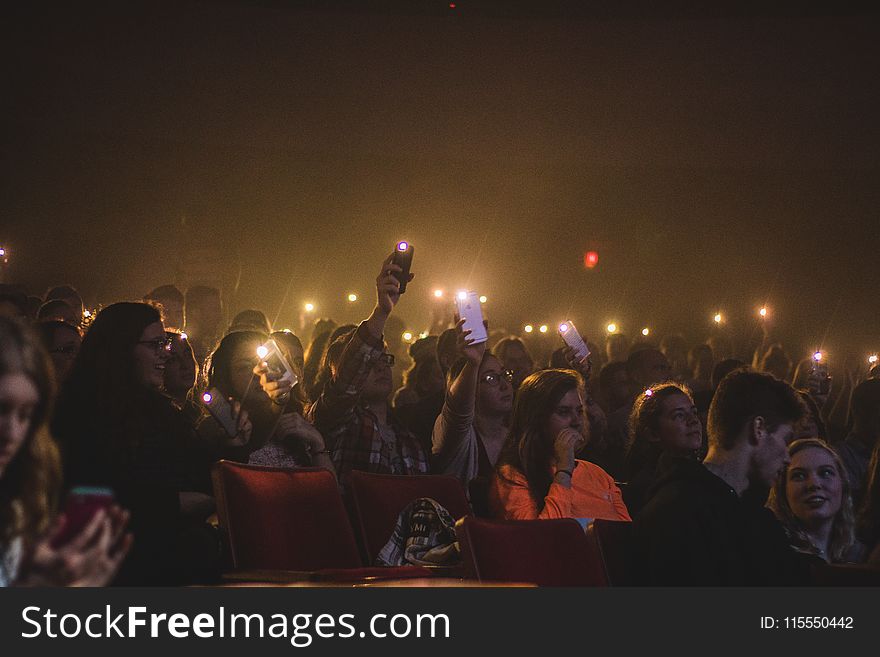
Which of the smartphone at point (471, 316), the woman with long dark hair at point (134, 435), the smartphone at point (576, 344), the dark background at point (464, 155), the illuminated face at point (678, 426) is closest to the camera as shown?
the woman with long dark hair at point (134, 435)

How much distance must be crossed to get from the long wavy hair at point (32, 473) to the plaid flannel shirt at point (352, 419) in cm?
296

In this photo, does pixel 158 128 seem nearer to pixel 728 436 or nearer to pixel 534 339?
pixel 534 339

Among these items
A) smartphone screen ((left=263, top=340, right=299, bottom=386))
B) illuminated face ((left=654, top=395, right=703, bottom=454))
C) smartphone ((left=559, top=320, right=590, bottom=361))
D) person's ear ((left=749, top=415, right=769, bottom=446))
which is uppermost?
smartphone ((left=559, top=320, right=590, bottom=361))

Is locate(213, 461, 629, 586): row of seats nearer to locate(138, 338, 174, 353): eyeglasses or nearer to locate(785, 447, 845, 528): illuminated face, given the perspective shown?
locate(138, 338, 174, 353): eyeglasses

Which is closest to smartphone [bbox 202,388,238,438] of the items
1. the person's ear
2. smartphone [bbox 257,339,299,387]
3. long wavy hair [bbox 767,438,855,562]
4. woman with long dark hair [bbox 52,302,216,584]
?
smartphone [bbox 257,339,299,387]

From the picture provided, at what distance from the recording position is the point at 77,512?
1.52 meters

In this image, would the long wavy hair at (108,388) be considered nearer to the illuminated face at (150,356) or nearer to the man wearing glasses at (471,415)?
the illuminated face at (150,356)

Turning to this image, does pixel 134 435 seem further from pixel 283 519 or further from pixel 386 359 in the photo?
pixel 386 359

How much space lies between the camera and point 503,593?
2.48 meters

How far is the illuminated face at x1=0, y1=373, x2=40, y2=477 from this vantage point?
56.4 inches

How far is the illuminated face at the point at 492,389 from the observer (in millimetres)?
4973

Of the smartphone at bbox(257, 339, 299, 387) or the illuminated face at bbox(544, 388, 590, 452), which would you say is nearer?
the smartphone at bbox(257, 339, 299, 387)

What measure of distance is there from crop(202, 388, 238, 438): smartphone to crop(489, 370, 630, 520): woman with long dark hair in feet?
3.64

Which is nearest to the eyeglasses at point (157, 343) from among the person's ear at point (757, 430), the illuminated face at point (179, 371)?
the illuminated face at point (179, 371)
